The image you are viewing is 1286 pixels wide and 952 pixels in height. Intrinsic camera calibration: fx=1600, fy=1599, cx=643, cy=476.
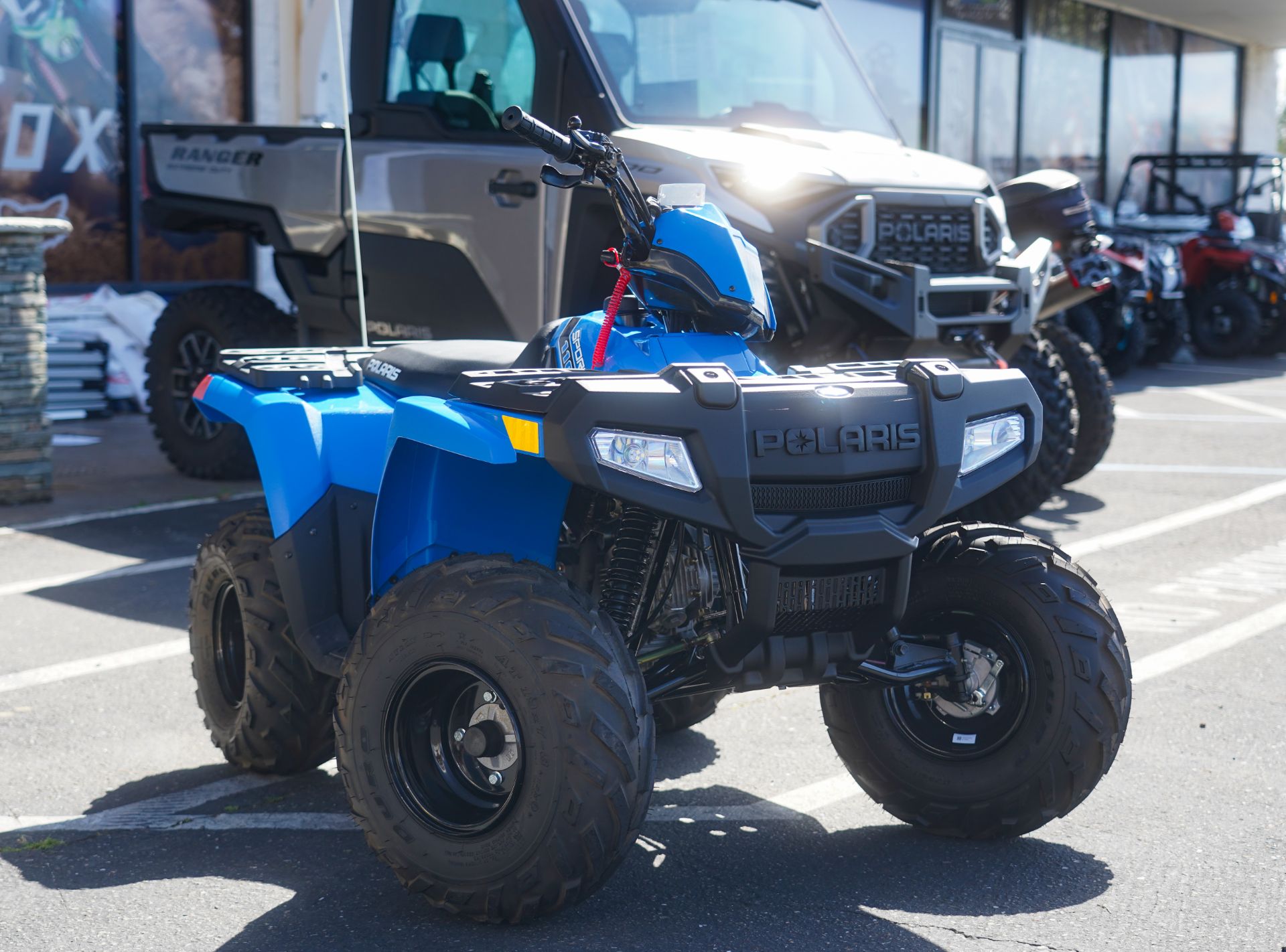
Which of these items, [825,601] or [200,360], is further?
[200,360]

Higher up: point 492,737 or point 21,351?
point 21,351

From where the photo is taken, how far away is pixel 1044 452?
280 inches

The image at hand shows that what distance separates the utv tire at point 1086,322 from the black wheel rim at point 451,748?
1169 cm

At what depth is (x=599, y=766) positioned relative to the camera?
287cm

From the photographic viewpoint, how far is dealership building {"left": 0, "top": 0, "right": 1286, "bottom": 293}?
11281mm

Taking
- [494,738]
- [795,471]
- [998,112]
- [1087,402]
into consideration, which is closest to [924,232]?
[1087,402]

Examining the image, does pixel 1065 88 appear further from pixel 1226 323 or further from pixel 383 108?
pixel 383 108

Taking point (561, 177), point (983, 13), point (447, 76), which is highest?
point (983, 13)

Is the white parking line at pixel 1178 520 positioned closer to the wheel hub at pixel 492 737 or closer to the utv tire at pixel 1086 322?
the wheel hub at pixel 492 737

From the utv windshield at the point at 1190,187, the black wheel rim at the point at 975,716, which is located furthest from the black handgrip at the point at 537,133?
the utv windshield at the point at 1190,187

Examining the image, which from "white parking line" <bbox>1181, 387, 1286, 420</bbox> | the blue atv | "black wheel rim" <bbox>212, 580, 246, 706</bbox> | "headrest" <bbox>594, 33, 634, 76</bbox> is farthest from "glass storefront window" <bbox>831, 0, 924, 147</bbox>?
the blue atv

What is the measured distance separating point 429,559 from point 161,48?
9.64 metres

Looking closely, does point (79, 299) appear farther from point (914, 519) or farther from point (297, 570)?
point (914, 519)

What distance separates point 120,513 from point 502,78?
2.73 m
